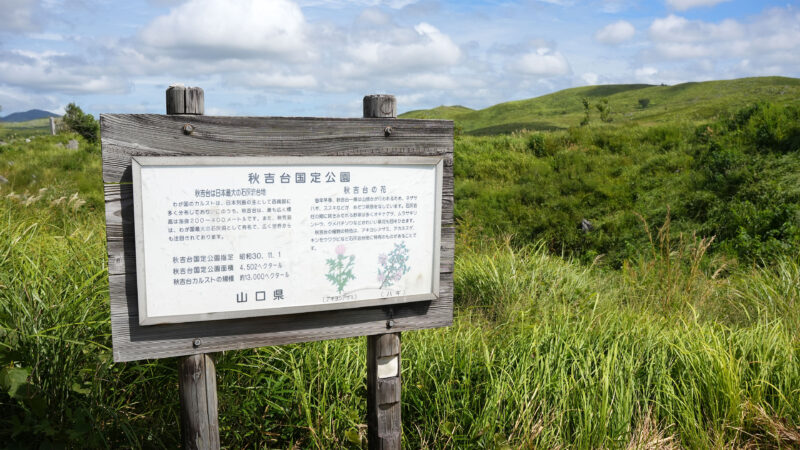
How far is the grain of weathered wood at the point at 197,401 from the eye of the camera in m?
2.42

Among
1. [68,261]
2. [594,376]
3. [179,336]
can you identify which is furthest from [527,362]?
[68,261]

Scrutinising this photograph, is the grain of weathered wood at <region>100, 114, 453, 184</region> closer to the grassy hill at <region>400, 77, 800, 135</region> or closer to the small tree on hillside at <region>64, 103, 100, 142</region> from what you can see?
the small tree on hillside at <region>64, 103, 100, 142</region>

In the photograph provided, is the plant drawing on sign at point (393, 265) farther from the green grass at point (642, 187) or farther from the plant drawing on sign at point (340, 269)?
the green grass at point (642, 187)

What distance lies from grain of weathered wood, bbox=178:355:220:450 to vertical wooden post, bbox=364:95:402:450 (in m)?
0.77

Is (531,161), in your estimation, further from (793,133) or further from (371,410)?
(371,410)

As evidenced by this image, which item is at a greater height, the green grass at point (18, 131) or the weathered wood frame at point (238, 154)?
the green grass at point (18, 131)

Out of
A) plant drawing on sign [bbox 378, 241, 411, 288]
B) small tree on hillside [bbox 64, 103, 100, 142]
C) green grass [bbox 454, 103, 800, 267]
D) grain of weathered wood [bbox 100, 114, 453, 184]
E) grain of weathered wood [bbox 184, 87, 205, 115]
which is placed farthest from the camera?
small tree on hillside [bbox 64, 103, 100, 142]

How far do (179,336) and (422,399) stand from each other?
1.53m

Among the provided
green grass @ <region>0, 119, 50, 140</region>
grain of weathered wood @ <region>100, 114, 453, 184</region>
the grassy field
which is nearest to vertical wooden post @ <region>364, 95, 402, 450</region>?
the grassy field

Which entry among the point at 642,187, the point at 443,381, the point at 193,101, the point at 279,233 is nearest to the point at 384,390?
the point at 443,381

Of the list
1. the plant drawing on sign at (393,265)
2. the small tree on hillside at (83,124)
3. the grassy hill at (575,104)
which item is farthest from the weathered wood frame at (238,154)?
the grassy hill at (575,104)

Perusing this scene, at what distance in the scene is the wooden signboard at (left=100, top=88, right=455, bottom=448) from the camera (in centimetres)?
225

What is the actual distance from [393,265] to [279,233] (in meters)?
0.58

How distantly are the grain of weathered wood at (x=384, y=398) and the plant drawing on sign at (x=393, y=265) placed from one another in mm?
314
